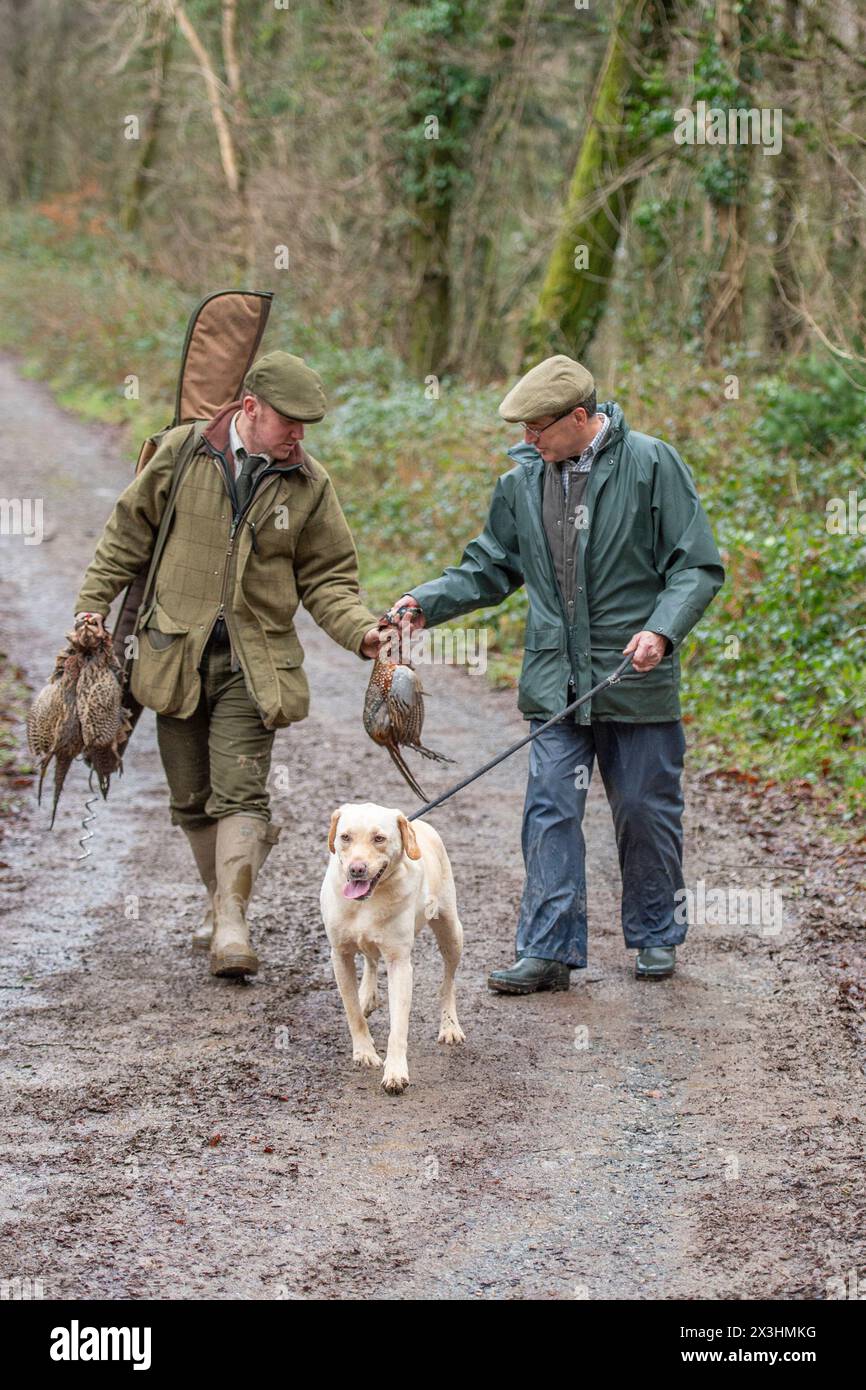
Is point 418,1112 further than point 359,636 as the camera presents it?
No

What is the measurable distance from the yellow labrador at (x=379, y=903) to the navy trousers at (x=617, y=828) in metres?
0.77

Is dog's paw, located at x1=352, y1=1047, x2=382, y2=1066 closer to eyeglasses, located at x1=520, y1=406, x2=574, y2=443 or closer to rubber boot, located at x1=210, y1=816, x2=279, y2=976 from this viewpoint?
rubber boot, located at x1=210, y1=816, x2=279, y2=976

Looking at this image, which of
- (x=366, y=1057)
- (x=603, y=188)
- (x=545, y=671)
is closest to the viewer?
(x=366, y=1057)

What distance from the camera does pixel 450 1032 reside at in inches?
207

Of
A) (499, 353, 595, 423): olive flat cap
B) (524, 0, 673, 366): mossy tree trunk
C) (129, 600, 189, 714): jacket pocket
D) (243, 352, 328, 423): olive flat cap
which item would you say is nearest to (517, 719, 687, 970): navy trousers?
(499, 353, 595, 423): olive flat cap

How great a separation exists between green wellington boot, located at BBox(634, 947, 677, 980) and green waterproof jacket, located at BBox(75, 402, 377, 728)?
1.66 metres

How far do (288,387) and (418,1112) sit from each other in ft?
8.28

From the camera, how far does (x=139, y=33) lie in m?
24.5

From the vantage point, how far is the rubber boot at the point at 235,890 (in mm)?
5676

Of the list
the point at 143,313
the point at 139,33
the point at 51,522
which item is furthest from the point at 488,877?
the point at 139,33

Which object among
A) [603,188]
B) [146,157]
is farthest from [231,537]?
[146,157]

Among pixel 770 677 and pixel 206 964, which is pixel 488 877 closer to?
pixel 206 964

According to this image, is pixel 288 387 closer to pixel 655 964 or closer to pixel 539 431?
pixel 539 431

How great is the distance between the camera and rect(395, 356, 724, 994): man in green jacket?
5586 millimetres
